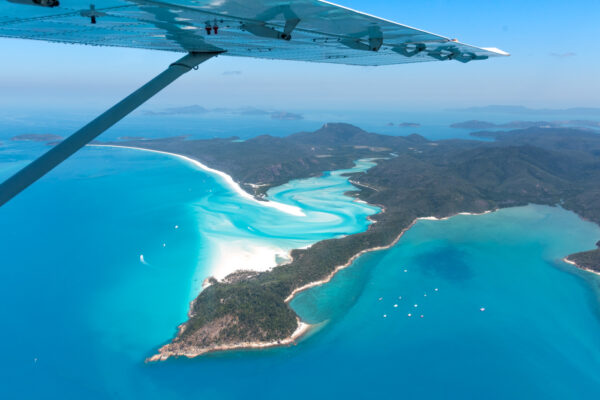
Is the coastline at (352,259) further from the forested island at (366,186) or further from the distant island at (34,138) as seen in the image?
the distant island at (34,138)

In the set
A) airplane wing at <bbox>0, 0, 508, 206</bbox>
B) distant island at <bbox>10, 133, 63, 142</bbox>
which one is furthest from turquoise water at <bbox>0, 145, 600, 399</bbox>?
distant island at <bbox>10, 133, 63, 142</bbox>

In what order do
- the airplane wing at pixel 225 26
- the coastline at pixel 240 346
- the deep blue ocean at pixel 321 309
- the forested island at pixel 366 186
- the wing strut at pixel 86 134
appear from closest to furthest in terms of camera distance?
1. the airplane wing at pixel 225 26
2. the wing strut at pixel 86 134
3. the deep blue ocean at pixel 321 309
4. the coastline at pixel 240 346
5. the forested island at pixel 366 186

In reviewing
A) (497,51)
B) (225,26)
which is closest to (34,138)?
(225,26)

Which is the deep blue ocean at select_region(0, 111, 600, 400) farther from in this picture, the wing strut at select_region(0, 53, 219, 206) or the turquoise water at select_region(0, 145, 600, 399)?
the wing strut at select_region(0, 53, 219, 206)

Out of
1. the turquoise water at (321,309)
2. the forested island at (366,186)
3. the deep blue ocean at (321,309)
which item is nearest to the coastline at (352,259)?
the forested island at (366,186)

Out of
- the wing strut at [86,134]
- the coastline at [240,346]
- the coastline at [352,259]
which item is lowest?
the coastline at [240,346]

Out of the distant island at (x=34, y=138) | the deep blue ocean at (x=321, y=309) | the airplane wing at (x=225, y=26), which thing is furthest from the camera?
the distant island at (x=34, y=138)

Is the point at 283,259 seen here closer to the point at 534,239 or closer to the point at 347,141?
the point at 534,239
